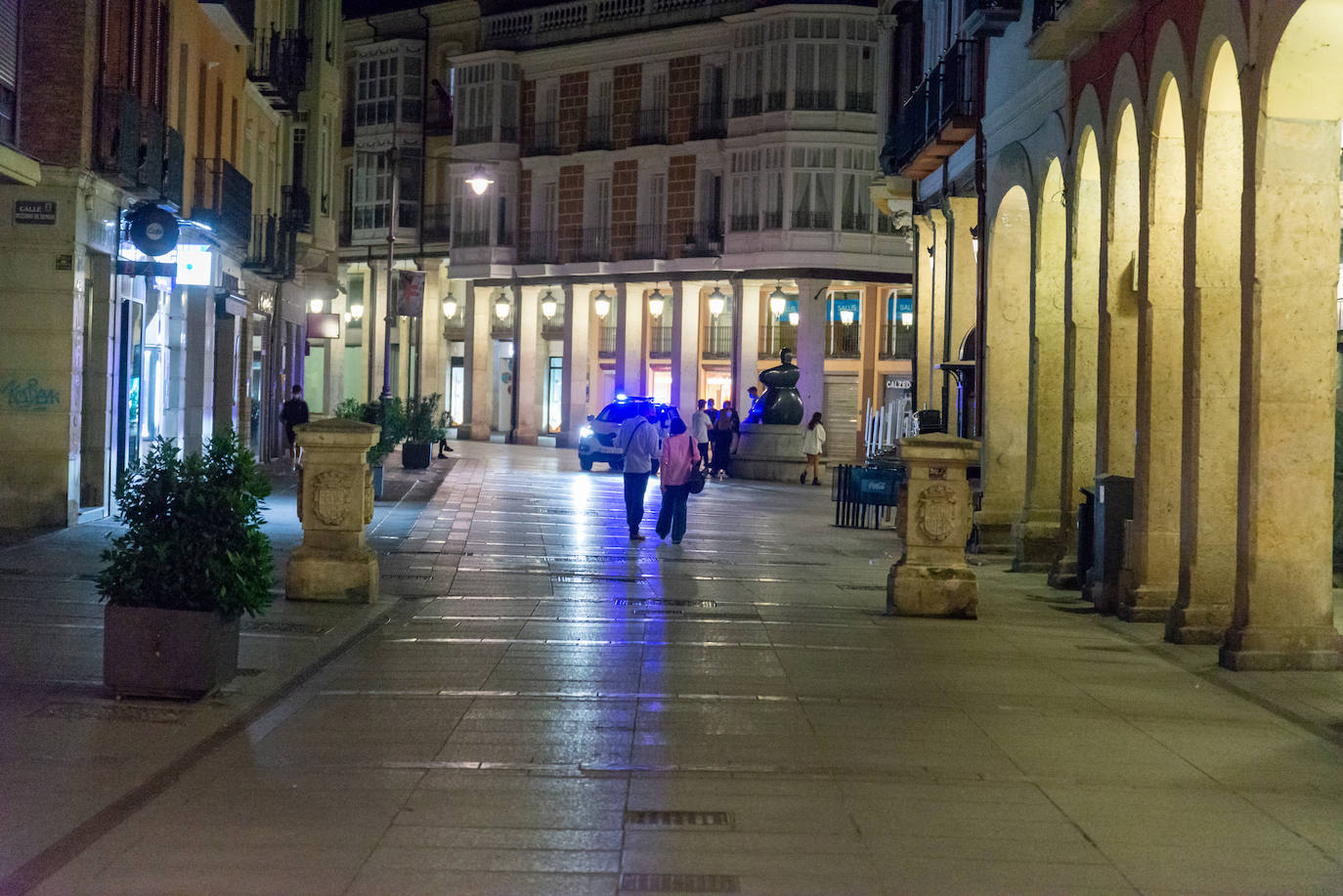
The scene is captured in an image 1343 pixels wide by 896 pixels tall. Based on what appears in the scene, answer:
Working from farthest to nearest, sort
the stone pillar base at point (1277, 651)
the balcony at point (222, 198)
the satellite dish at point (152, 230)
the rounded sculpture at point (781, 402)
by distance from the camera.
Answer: the rounded sculpture at point (781, 402) < the balcony at point (222, 198) < the satellite dish at point (152, 230) < the stone pillar base at point (1277, 651)

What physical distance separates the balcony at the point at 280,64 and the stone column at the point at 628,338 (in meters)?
20.2

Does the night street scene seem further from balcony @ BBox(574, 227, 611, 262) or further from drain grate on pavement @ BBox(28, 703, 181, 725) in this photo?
balcony @ BBox(574, 227, 611, 262)

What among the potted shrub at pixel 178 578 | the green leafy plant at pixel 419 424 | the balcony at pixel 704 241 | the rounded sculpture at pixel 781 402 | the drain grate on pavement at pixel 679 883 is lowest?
the drain grate on pavement at pixel 679 883

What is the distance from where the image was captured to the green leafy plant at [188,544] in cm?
880

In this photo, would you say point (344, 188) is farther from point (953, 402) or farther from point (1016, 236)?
point (1016, 236)

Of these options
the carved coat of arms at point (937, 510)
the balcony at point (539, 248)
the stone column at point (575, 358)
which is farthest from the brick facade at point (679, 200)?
the carved coat of arms at point (937, 510)

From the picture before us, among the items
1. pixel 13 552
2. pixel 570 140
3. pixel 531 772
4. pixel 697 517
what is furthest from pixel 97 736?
pixel 570 140

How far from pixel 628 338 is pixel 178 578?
4704 centimetres

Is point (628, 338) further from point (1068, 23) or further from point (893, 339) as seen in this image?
point (1068, 23)

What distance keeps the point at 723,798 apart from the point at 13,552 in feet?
37.2

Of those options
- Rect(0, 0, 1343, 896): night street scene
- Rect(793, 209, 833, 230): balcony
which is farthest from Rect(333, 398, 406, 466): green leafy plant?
Rect(793, 209, 833, 230): balcony

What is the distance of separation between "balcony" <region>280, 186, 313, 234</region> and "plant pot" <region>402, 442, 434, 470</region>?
18.9 ft

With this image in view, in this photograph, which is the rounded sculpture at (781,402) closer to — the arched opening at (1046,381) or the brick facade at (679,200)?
the brick facade at (679,200)

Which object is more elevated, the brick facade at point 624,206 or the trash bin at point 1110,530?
the brick facade at point 624,206
